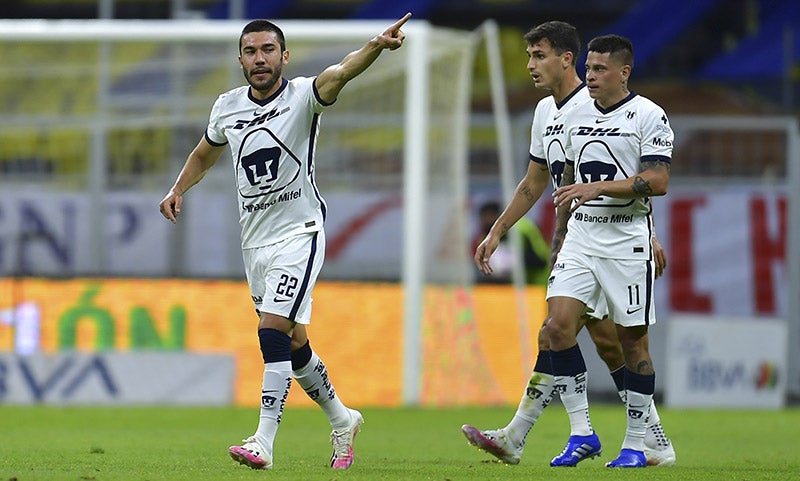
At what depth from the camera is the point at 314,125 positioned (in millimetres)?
8484

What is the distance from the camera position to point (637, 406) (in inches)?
348

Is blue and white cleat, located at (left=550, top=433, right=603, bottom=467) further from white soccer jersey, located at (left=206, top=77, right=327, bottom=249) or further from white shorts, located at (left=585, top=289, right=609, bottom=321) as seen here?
white soccer jersey, located at (left=206, top=77, right=327, bottom=249)

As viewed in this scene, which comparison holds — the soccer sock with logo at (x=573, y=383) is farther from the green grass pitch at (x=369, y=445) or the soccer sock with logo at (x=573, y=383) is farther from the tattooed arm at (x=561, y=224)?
the tattooed arm at (x=561, y=224)

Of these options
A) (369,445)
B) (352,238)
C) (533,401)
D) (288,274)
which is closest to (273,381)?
(288,274)

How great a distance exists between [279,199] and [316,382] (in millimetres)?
1006

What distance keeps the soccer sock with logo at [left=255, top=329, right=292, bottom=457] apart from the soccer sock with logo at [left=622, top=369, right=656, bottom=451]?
6.36 ft

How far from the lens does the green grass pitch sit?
26.0ft

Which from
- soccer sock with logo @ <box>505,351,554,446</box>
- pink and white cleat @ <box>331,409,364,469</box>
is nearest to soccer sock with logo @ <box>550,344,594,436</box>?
soccer sock with logo @ <box>505,351,554,446</box>

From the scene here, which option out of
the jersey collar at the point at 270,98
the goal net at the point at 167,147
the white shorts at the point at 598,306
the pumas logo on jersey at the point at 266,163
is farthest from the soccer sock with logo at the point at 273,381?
the goal net at the point at 167,147

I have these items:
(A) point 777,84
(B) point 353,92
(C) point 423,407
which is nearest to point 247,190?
(C) point 423,407

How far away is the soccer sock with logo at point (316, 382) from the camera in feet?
28.1

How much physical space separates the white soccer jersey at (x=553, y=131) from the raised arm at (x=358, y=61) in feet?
3.91

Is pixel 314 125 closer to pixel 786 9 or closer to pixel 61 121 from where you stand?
pixel 61 121

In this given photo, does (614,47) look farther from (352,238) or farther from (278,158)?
(352,238)
